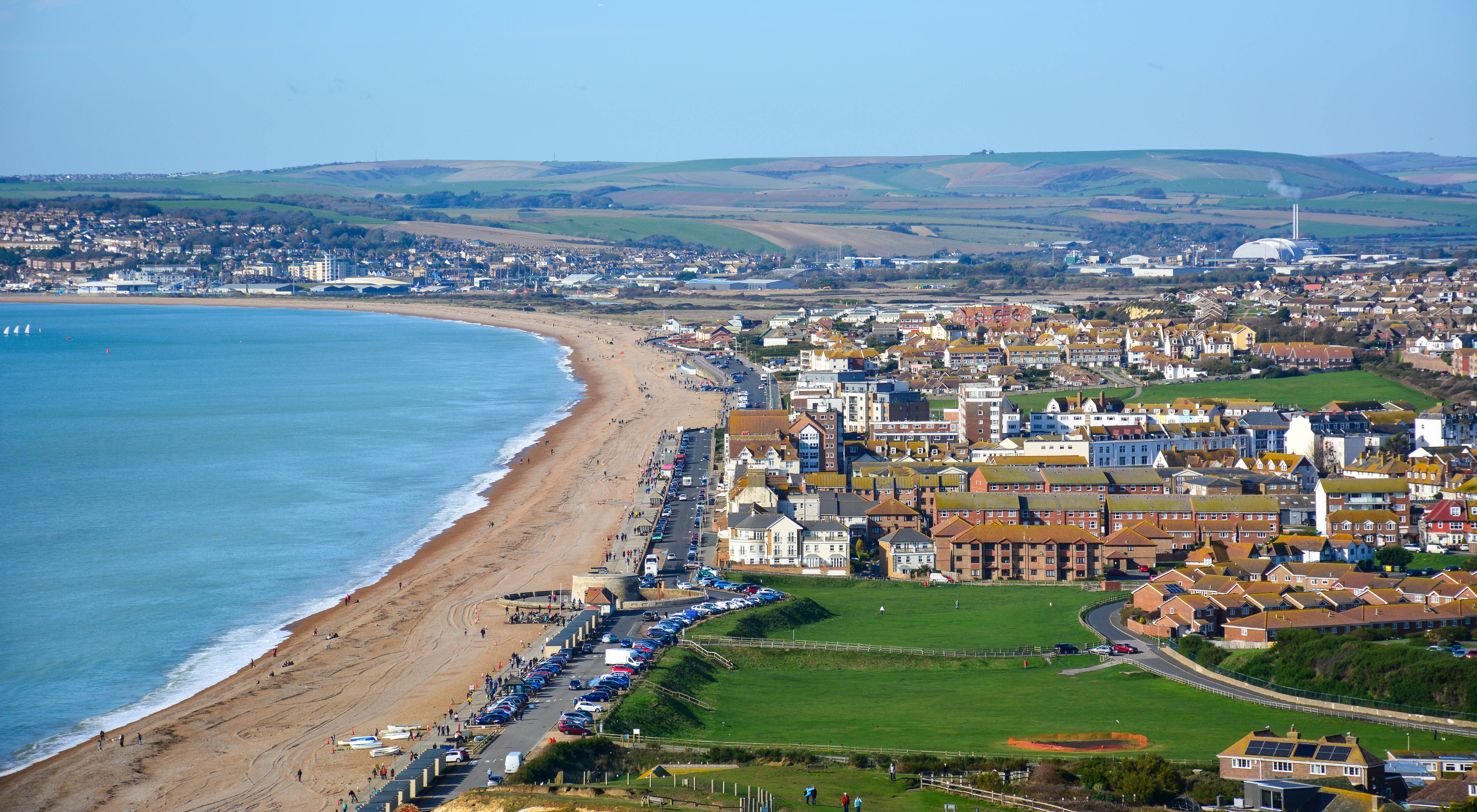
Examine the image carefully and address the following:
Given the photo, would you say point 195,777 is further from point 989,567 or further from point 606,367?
point 606,367

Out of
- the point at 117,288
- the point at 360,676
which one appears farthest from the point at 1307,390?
the point at 117,288

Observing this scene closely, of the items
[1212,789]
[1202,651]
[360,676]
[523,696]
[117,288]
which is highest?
[1212,789]

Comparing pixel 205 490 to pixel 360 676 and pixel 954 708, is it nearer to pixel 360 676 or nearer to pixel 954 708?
pixel 360 676

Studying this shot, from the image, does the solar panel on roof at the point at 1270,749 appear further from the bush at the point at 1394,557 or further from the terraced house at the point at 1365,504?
the terraced house at the point at 1365,504

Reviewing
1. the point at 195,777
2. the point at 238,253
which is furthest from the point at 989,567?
the point at 238,253

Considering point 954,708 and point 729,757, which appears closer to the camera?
point 729,757

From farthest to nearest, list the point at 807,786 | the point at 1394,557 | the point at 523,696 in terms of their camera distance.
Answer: the point at 1394,557 → the point at 523,696 → the point at 807,786

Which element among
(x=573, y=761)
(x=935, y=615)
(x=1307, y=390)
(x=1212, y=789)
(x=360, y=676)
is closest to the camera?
(x=1212, y=789)
